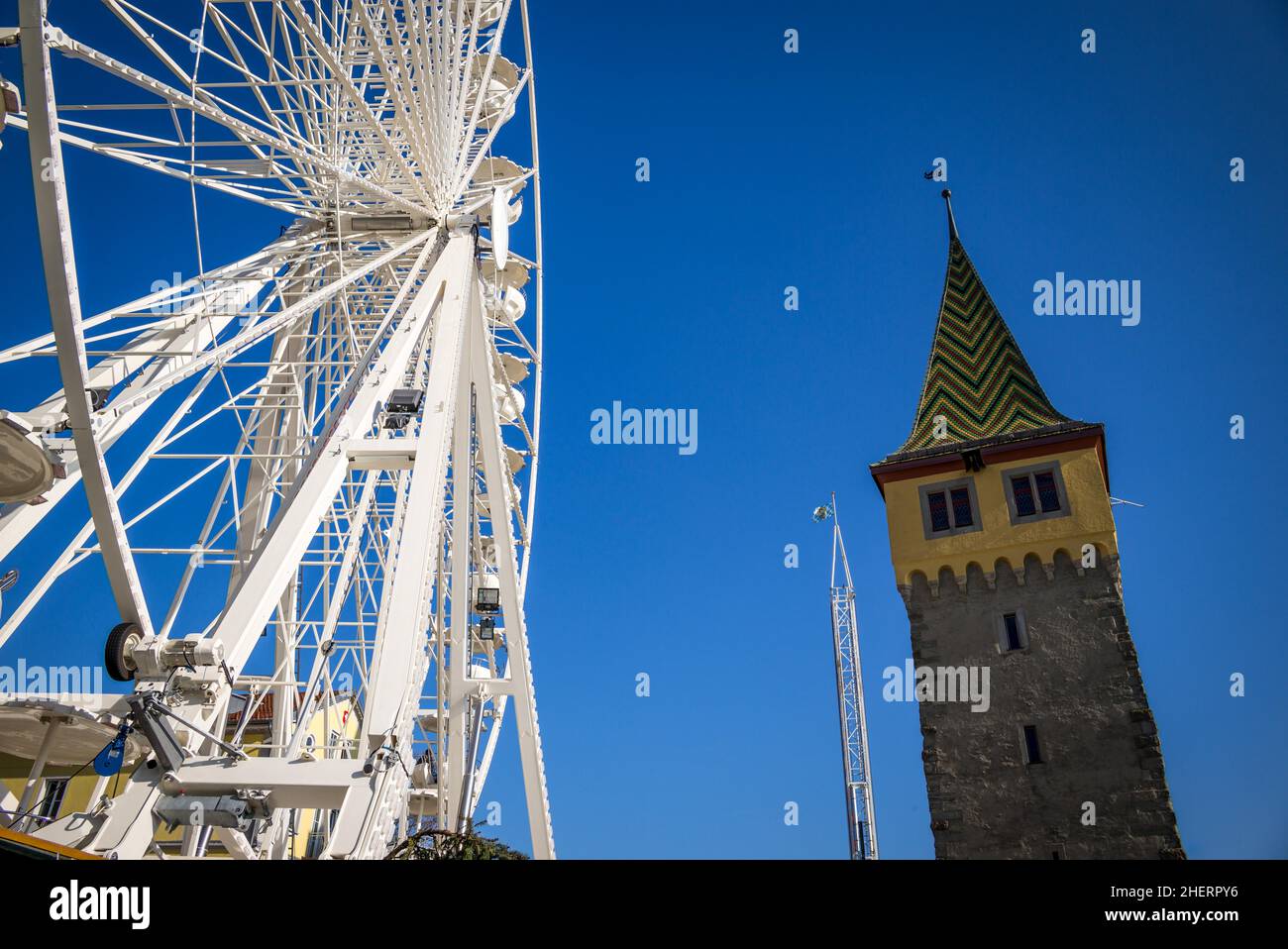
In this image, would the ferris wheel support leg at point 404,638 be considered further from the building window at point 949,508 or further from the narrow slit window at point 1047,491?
the narrow slit window at point 1047,491

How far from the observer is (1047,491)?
30.4 meters

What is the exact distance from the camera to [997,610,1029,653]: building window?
93.5ft

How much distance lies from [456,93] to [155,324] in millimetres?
6870

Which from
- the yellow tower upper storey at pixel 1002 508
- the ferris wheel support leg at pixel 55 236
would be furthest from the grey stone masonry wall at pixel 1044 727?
the ferris wheel support leg at pixel 55 236

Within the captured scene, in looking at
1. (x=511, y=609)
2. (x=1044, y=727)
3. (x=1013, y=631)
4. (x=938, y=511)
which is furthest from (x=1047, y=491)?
(x=511, y=609)

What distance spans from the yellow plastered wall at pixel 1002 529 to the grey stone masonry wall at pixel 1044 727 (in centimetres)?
43

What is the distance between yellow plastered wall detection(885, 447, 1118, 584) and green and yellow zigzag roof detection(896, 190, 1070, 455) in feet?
4.98

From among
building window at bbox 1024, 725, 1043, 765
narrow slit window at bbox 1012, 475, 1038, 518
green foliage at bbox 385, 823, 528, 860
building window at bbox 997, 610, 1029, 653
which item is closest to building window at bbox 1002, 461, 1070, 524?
narrow slit window at bbox 1012, 475, 1038, 518

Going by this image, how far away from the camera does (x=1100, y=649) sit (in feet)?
90.9

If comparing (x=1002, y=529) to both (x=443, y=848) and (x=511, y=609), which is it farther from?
(x=443, y=848)

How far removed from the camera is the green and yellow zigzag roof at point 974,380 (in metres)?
32.6

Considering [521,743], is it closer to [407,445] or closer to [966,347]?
[407,445]

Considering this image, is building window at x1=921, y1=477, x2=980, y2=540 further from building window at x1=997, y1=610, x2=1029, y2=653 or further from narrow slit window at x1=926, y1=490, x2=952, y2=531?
building window at x1=997, y1=610, x2=1029, y2=653
